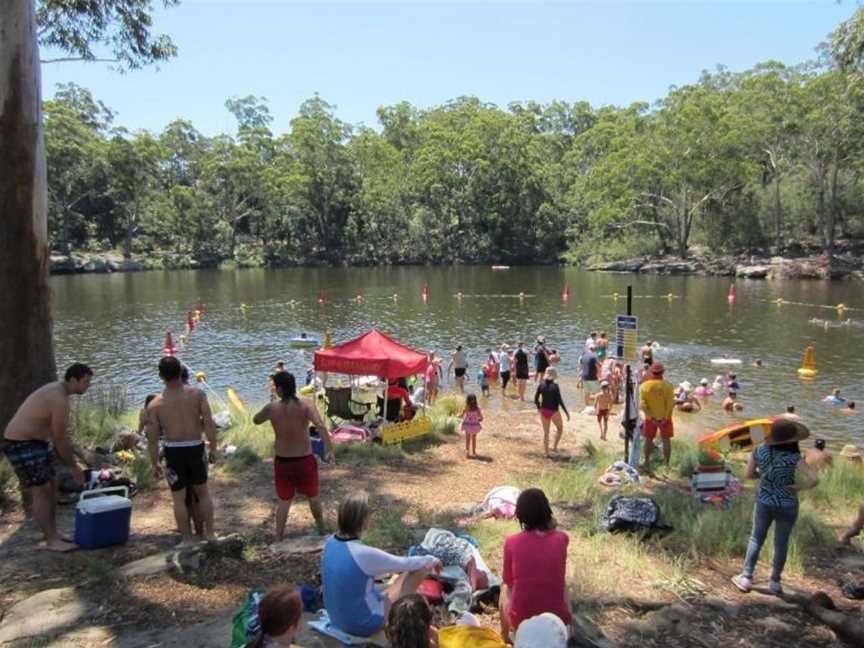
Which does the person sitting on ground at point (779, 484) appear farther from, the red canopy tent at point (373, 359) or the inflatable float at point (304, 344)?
the inflatable float at point (304, 344)

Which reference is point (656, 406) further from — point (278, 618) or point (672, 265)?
point (672, 265)

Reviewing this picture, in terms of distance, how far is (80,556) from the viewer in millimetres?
6203

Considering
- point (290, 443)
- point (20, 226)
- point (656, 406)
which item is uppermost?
point (20, 226)

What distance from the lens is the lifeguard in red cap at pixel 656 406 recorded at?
1084cm

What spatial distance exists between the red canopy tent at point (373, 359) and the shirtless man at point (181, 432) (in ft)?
20.2

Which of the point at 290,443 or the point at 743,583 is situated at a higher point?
the point at 290,443

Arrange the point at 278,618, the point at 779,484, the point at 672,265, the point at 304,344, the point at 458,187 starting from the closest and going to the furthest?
the point at 278,618, the point at 779,484, the point at 304,344, the point at 672,265, the point at 458,187

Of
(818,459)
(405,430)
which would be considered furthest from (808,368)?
(405,430)

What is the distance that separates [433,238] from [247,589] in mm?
73877

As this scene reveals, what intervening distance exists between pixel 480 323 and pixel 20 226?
27.8 meters

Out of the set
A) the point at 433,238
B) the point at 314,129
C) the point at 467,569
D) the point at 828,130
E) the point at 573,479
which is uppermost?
the point at 314,129

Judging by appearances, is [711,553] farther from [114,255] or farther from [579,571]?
[114,255]

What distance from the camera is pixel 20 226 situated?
27.0 ft

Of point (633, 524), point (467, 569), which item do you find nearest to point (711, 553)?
point (633, 524)
